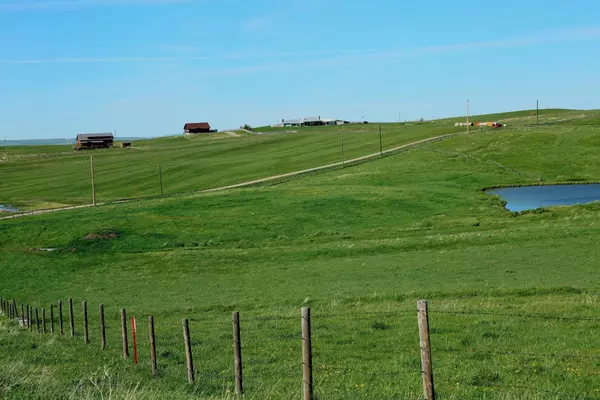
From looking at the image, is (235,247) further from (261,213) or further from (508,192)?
(508,192)

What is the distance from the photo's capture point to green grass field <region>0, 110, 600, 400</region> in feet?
53.7

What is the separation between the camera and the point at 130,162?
160750 mm

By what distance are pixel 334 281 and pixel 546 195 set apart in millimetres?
61778

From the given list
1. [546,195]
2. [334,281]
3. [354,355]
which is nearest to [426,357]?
[354,355]

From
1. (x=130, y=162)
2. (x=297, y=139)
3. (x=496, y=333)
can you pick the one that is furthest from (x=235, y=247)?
(x=297, y=139)

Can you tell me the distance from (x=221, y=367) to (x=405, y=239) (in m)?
38.4

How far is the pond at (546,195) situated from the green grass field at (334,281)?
12.3ft

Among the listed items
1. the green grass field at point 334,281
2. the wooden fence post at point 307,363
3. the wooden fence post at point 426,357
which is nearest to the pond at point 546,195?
the green grass field at point 334,281

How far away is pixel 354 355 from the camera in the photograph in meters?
20.1

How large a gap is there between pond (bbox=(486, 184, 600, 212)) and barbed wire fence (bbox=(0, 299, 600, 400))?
6140cm

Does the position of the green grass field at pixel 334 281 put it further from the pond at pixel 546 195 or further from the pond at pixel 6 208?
the pond at pixel 6 208

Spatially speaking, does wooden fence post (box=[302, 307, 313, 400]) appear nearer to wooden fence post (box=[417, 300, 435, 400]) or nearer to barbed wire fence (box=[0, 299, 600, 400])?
barbed wire fence (box=[0, 299, 600, 400])

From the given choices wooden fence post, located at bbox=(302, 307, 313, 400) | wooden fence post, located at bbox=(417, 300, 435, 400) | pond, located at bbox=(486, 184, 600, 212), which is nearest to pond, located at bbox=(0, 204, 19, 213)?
pond, located at bbox=(486, 184, 600, 212)

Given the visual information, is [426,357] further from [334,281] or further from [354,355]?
[334,281]
